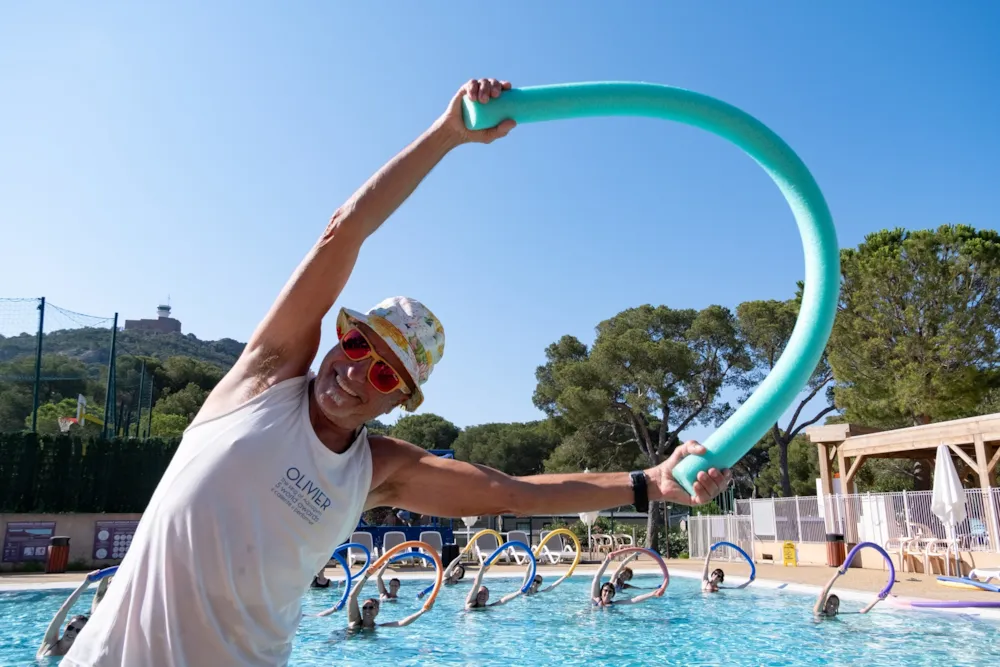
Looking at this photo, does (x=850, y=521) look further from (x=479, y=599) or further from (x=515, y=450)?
(x=515, y=450)

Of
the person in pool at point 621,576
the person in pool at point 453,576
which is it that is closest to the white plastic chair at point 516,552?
the person in pool at point 453,576

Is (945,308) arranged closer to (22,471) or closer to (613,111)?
(613,111)

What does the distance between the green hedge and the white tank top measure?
61.7 ft

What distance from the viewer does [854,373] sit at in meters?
23.4

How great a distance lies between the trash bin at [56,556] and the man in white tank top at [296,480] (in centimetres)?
1750

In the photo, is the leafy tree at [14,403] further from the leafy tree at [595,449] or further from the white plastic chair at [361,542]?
the leafy tree at [595,449]

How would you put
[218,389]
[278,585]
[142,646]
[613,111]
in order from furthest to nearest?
1. [613,111]
2. [218,389]
3. [278,585]
4. [142,646]

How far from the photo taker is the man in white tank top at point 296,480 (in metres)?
1.62

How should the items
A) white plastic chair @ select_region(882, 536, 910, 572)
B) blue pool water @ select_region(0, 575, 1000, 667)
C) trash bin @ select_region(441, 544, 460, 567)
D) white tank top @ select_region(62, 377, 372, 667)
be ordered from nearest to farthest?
1. white tank top @ select_region(62, 377, 372, 667)
2. blue pool water @ select_region(0, 575, 1000, 667)
3. white plastic chair @ select_region(882, 536, 910, 572)
4. trash bin @ select_region(441, 544, 460, 567)

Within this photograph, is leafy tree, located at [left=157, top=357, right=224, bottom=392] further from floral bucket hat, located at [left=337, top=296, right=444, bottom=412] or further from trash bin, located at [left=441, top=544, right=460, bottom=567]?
floral bucket hat, located at [left=337, top=296, right=444, bottom=412]

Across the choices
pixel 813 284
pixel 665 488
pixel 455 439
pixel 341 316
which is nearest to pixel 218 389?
pixel 341 316

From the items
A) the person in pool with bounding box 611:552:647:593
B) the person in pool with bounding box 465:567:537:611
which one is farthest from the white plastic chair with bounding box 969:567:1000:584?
the person in pool with bounding box 465:567:537:611

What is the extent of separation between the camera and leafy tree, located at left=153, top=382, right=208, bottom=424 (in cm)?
4559

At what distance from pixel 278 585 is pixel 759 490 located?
42.3 metres
